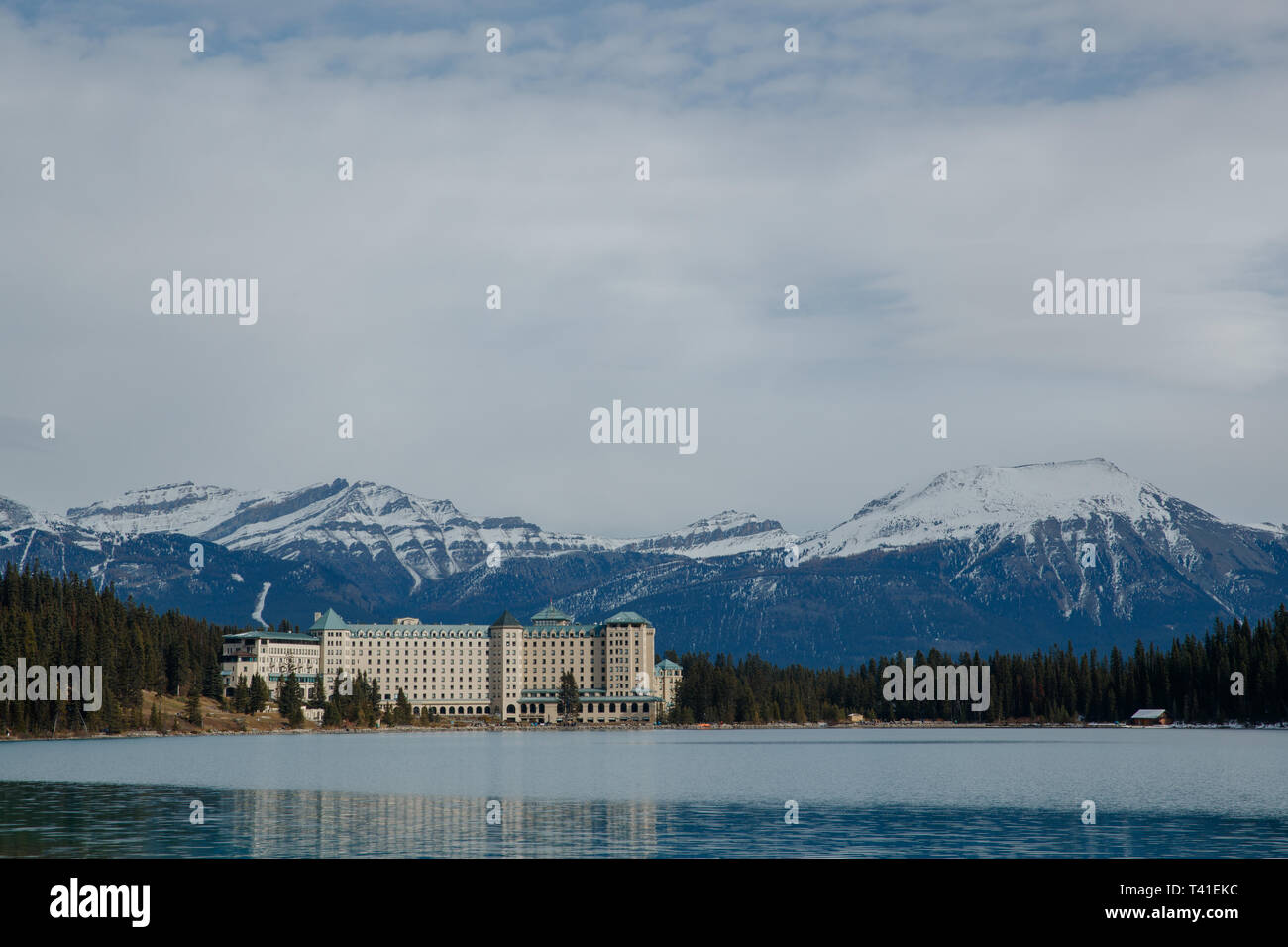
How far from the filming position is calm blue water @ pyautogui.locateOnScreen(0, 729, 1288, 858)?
67.2 m

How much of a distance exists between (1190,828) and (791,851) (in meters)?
25.7

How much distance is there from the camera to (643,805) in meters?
90.3

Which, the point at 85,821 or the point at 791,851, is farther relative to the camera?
the point at 85,821

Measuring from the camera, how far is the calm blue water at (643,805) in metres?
67.2
